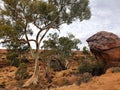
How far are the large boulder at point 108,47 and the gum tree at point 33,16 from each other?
12.7 ft

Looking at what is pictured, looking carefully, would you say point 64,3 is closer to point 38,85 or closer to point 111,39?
point 111,39

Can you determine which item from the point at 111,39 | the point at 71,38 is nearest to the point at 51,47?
the point at 71,38

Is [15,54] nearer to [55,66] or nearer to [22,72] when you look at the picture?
[55,66]

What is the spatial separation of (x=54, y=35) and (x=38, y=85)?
65.2ft

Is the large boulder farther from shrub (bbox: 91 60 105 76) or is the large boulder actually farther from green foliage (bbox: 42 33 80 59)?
green foliage (bbox: 42 33 80 59)

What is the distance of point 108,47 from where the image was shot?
26688 mm

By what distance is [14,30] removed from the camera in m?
27.7

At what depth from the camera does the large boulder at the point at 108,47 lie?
26.6 metres

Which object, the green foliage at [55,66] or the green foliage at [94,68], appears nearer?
the green foliage at [94,68]

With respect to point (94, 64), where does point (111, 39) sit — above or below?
above

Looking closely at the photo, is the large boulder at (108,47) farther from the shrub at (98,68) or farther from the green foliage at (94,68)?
the green foliage at (94,68)

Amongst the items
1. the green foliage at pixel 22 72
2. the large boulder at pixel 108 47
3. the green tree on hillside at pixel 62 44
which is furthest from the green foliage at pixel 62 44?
the large boulder at pixel 108 47

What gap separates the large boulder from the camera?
26.6 m

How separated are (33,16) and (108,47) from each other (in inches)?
301
